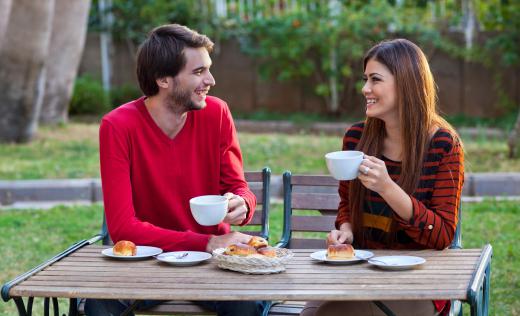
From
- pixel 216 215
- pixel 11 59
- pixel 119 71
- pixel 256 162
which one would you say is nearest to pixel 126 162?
pixel 216 215

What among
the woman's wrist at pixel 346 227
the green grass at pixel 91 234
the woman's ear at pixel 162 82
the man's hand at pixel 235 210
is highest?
the woman's ear at pixel 162 82

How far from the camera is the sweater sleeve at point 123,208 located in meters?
3.87

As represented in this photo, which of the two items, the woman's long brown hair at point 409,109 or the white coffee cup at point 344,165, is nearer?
the white coffee cup at point 344,165

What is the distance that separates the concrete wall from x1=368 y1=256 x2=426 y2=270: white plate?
1119 cm

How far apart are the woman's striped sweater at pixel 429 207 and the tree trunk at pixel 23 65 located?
8.43 meters

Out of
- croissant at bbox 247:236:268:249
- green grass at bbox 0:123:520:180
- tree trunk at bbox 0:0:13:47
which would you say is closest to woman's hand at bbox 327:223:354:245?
croissant at bbox 247:236:268:249

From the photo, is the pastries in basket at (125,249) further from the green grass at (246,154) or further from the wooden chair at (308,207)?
the green grass at (246,154)

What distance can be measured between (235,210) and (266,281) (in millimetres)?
670

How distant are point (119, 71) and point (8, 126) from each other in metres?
5.80

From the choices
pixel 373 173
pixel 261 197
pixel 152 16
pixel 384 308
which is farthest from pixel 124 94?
pixel 384 308

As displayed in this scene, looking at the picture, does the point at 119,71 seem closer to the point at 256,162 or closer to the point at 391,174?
the point at 256,162

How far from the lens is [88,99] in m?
16.5

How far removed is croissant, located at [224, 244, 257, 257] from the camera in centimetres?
344

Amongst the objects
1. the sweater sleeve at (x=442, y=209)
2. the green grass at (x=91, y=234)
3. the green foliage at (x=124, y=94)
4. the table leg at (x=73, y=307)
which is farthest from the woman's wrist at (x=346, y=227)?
the green foliage at (x=124, y=94)
